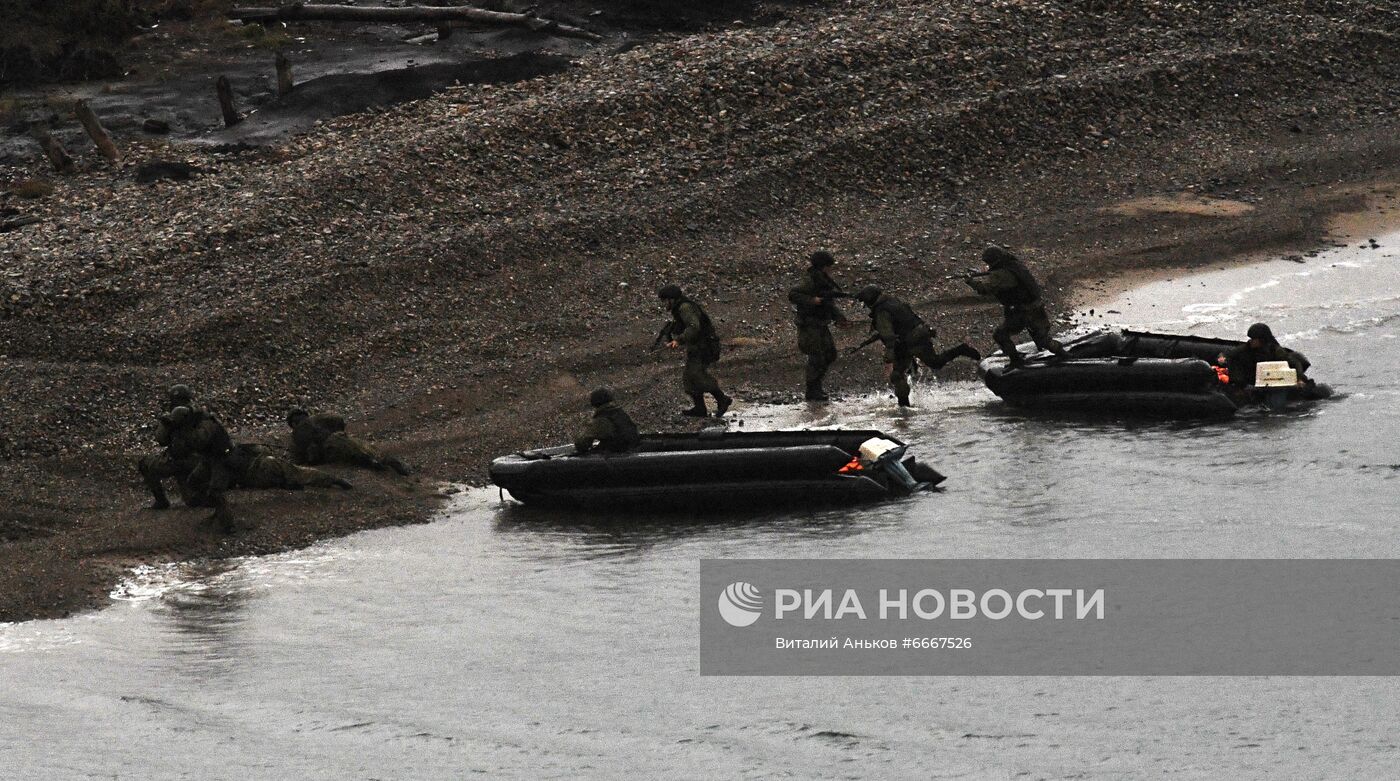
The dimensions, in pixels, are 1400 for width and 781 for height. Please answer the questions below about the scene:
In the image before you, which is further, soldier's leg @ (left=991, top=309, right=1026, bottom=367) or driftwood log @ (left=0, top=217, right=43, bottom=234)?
driftwood log @ (left=0, top=217, right=43, bottom=234)

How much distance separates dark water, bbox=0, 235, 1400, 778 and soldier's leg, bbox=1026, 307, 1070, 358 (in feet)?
3.37

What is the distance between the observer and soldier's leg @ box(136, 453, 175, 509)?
61.7 feet

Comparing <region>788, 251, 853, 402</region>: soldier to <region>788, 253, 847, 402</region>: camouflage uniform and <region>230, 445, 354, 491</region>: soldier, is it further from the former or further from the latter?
<region>230, 445, 354, 491</region>: soldier

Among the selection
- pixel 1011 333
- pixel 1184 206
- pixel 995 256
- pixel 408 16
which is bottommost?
pixel 1011 333

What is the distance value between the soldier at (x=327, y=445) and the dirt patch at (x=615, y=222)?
419 millimetres

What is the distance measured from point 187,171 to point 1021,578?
662 inches

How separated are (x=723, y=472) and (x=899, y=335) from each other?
391cm

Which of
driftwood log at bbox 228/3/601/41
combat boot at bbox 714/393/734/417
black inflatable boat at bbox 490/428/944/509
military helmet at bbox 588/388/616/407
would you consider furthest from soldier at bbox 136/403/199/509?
driftwood log at bbox 228/3/601/41

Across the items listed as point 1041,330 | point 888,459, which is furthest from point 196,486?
point 1041,330

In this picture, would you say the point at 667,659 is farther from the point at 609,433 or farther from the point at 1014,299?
the point at 1014,299

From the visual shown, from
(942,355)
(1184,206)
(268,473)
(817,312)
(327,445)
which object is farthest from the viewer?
(1184,206)

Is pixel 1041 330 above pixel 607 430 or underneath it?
above

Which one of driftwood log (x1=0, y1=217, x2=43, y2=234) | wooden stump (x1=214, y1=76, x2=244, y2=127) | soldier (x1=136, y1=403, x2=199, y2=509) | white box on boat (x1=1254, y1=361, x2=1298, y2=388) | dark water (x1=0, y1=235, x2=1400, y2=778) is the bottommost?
dark water (x1=0, y1=235, x2=1400, y2=778)

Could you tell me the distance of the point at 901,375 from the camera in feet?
71.1
